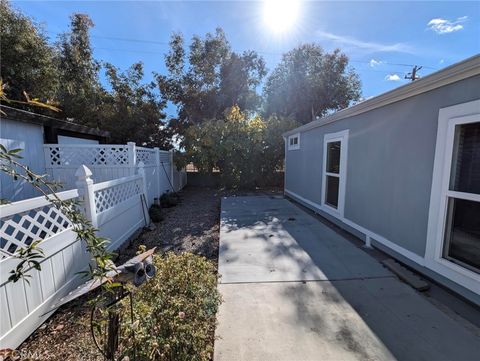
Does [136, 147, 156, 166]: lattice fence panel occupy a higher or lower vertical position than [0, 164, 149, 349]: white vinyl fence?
higher

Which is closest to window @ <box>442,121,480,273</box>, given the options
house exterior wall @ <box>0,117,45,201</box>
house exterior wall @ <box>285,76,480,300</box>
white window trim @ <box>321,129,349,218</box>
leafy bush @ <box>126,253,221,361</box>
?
house exterior wall @ <box>285,76,480,300</box>

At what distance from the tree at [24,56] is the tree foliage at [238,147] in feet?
21.5

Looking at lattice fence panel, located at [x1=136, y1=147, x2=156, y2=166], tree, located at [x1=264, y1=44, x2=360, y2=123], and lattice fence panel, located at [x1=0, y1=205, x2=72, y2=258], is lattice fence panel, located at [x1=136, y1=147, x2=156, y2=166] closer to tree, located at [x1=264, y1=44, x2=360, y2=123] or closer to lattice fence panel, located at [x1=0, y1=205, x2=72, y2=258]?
lattice fence panel, located at [x1=0, y1=205, x2=72, y2=258]

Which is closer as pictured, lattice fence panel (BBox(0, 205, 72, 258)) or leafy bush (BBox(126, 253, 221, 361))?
leafy bush (BBox(126, 253, 221, 361))

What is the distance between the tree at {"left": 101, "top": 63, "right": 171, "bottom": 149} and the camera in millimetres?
13969

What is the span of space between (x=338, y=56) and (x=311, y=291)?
18333 millimetres

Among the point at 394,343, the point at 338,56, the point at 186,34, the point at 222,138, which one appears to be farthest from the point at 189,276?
the point at 338,56

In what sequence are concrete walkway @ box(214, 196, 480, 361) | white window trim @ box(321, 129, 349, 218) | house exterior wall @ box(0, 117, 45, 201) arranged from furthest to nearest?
white window trim @ box(321, 129, 349, 218)
house exterior wall @ box(0, 117, 45, 201)
concrete walkway @ box(214, 196, 480, 361)

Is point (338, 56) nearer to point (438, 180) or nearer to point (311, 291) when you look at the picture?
point (438, 180)

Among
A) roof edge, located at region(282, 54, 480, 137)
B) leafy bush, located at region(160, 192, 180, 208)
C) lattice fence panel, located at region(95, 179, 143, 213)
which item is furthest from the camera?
leafy bush, located at region(160, 192, 180, 208)

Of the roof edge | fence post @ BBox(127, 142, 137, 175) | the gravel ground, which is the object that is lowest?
the gravel ground

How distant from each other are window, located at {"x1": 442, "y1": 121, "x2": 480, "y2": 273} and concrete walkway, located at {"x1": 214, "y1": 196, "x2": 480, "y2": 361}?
27.0 inches

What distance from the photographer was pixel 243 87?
54.4 ft

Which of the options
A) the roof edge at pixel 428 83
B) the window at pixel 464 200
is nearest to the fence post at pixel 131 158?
the roof edge at pixel 428 83
